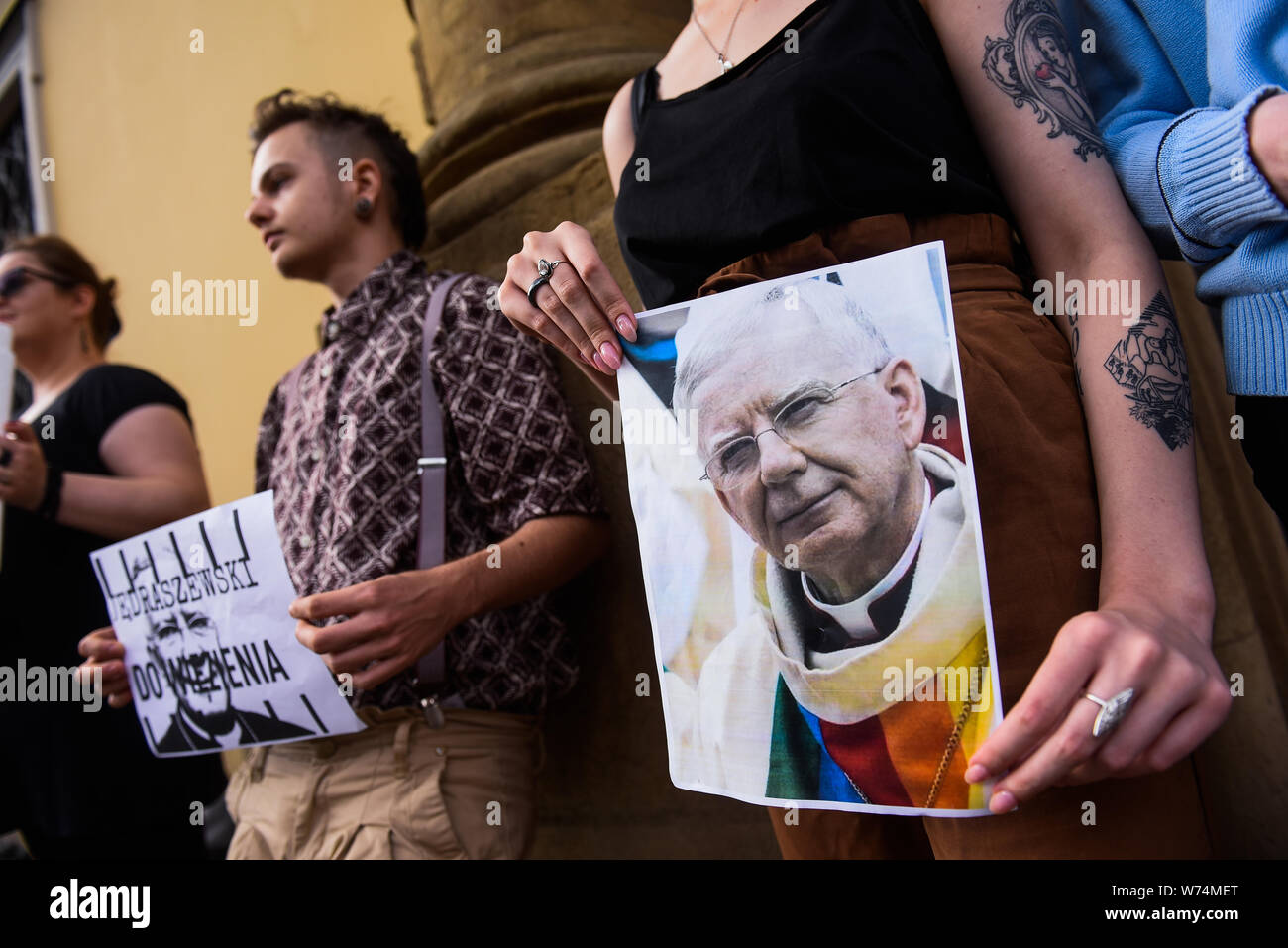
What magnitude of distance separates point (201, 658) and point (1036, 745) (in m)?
1.19

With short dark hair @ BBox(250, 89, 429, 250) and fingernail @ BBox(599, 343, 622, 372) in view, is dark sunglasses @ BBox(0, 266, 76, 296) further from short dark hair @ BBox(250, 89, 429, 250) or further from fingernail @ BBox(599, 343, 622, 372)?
fingernail @ BBox(599, 343, 622, 372)

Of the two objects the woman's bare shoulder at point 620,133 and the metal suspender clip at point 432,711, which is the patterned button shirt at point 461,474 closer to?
the metal suspender clip at point 432,711

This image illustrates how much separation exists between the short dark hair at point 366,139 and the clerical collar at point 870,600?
4.69ft

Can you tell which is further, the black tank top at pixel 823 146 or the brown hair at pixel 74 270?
the brown hair at pixel 74 270

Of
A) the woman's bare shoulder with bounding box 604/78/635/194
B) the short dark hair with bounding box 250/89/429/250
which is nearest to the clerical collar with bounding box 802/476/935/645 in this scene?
the woman's bare shoulder with bounding box 604/78/635/194

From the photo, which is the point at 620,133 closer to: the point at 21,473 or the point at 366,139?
the point at 366,139

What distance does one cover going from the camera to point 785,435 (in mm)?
754

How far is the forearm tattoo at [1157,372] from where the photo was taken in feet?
2.47

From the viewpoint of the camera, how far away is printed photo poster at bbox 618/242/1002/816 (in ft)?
2.29

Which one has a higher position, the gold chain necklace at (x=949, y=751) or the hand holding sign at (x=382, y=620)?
the hand holding sign at (x=382, y=620)

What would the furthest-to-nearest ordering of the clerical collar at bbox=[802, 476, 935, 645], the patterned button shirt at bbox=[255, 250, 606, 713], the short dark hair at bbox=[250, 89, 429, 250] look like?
the short dark hair at bbox=[250, 89, 429, 250]
the patterned button shirt at bbox=[255, 250, 606, 713]
the clerical collar at bbox=[802, 476, 935, 645]

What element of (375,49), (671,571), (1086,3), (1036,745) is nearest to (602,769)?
(671,571)

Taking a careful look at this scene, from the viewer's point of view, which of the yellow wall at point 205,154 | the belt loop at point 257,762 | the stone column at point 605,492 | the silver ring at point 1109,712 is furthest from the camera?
the yellow wall at point 205,154

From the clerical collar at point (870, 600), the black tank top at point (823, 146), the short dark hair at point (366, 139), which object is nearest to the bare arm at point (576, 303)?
the black tank top at point (823, 146)
